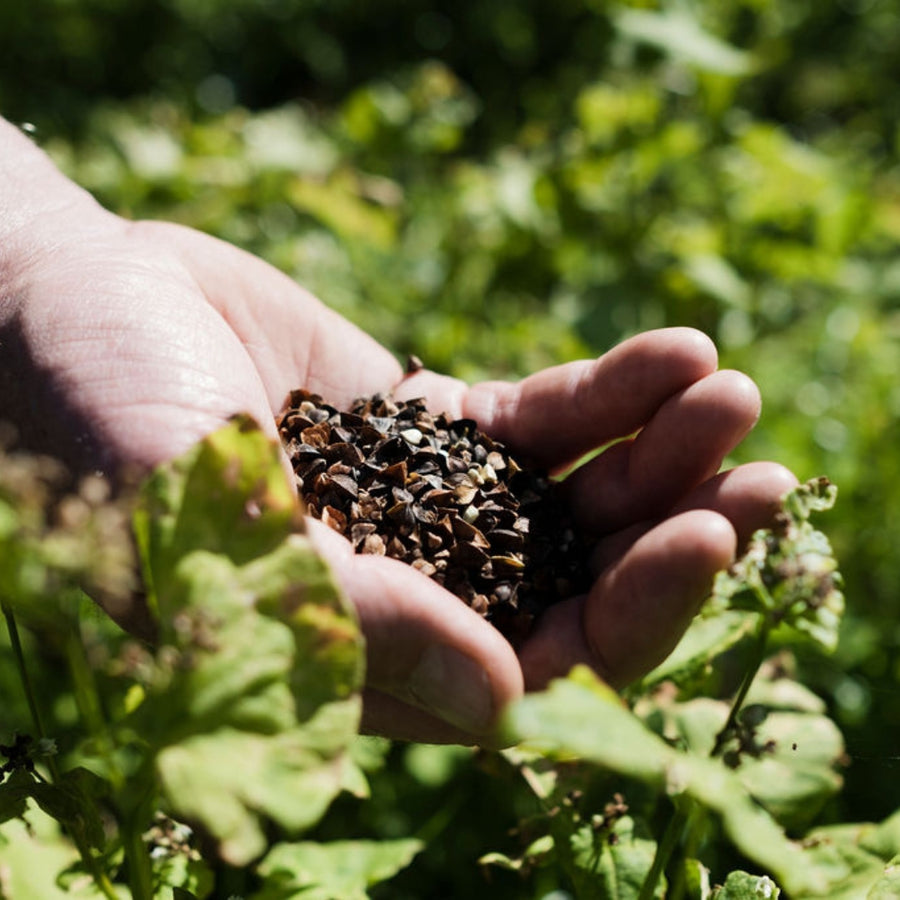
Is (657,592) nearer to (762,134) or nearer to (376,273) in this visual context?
(376,273)

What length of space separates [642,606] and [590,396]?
60 cm

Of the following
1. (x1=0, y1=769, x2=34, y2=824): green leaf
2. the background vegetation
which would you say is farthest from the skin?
the background vegetation

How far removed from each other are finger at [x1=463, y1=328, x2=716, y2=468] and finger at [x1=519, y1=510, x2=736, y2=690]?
1.27 ft

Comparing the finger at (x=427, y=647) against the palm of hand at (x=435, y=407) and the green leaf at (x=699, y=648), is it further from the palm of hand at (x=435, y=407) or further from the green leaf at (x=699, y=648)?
the green leaf at (x=699, y=648)

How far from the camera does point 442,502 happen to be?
1887 millimetres

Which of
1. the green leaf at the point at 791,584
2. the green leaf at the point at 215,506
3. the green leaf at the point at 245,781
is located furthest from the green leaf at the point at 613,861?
the green leaf at the point at 215,506

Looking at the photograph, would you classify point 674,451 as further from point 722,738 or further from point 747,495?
point 722,738

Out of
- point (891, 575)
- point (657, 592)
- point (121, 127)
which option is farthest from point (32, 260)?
point (121, 127)

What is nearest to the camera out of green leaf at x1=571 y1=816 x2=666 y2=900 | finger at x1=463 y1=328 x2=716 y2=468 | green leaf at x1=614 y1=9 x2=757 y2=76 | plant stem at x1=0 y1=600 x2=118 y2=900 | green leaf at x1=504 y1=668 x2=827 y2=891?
green leaf at x1=504 y1=668 x2=827 y2=891

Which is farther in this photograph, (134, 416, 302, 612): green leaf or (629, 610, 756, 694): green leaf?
(629, 610, 756, 694): green leaf

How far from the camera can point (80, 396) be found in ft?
4.91

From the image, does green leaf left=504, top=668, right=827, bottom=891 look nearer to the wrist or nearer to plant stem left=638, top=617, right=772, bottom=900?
plant stem left=638, top=617, right=772, bottom=900

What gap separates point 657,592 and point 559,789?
0.42 metres

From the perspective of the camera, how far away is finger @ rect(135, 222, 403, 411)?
2.14 m
